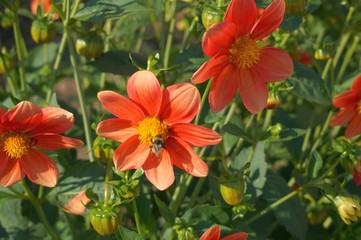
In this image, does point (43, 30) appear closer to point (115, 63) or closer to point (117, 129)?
point (115, 63)

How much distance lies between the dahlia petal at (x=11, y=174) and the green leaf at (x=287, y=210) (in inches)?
29.0

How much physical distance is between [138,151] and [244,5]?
379 millimetres

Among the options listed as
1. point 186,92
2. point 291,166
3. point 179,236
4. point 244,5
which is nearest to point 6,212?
point 179,236

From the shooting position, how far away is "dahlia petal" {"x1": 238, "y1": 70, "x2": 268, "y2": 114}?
4.99 feet

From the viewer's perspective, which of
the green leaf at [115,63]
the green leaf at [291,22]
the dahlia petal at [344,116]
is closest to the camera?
the green leaf at [291,22]

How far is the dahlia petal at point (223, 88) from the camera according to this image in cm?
146

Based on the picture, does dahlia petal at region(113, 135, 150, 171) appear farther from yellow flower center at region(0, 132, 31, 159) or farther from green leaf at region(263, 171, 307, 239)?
green leaf at region(263, 171, 307, 239)

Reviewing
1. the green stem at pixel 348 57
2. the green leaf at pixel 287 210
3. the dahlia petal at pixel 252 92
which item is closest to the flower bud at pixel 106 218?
the dahlia petal at pixel 252 92

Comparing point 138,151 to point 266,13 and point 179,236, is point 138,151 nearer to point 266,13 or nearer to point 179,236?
point 179,236

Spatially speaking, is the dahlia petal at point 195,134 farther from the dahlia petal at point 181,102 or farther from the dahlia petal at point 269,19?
the dahlia petal at point 269,19

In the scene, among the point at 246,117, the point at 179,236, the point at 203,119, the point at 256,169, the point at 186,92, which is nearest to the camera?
the point at 186,92

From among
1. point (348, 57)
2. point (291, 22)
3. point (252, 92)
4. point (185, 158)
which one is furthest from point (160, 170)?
point (348, 57)

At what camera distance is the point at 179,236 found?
4.94ft

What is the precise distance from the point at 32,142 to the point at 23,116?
0.42 feet
